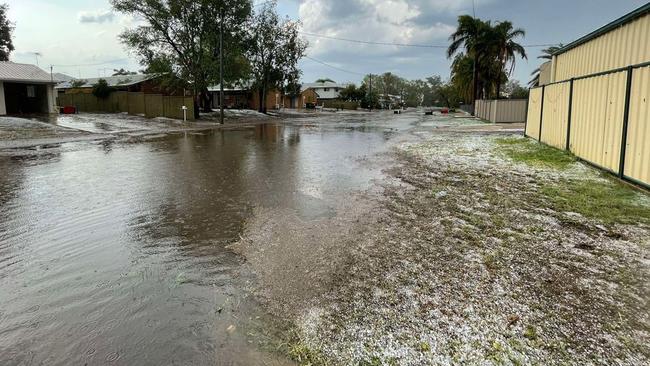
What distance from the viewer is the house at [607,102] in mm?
7473

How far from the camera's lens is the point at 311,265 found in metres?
4.34

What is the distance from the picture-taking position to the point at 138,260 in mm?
4484

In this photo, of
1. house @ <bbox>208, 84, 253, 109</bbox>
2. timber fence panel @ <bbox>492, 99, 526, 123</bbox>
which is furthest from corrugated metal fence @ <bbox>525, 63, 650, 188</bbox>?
house @ <bbox>208, 84, 253, 109</bbox>

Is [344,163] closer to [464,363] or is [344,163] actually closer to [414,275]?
[414,275]

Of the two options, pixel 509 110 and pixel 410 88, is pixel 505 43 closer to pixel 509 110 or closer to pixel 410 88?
pixel 509 110

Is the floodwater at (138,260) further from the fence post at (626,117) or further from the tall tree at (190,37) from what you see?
the tall tree at (190,37)

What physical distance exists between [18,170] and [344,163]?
8.08 m

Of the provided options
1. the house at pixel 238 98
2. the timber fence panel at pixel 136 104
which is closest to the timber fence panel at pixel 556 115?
the timber fence panel at pixel 136 104

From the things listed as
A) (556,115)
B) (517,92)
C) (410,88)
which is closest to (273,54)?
(556,115)

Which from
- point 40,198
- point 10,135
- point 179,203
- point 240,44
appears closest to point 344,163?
point 179,203

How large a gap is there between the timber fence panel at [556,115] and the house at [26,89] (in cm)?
3369

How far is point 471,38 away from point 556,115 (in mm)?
36352

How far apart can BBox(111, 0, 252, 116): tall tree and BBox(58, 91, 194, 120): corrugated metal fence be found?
1522 mm

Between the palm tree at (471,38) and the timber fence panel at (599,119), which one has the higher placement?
the palm tree at (471,38)
